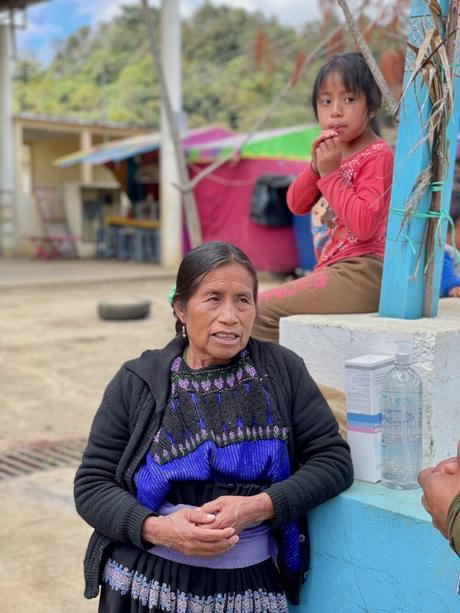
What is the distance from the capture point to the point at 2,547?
3.54 metres

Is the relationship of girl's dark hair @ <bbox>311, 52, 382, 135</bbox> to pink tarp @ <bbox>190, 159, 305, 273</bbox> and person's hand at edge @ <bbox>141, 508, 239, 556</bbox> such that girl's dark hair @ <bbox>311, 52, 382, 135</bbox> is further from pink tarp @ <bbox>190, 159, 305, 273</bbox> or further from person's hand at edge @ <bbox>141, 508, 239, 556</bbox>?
pink tarp @ <bbox>190, 159, 305, 273</bbox>

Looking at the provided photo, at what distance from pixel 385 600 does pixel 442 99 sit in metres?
1.38

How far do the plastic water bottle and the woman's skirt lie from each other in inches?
18.9

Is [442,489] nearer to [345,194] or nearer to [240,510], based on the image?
[240,510]

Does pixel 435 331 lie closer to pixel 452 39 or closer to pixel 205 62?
pixel 452 39

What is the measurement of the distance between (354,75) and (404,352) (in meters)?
0.91

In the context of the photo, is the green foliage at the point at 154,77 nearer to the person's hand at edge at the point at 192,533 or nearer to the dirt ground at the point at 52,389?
the dirt ground at the point at 52,389

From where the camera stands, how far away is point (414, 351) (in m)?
2.24

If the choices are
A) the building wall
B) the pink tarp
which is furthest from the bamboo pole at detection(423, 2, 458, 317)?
the building wall

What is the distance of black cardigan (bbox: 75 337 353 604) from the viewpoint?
195 centimetres

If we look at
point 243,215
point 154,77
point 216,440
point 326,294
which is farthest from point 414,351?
point 154,77

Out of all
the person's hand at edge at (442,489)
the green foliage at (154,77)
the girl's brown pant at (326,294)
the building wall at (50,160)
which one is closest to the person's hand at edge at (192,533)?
the person's hand at edge at (442,489)

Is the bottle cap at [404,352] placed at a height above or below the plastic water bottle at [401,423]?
above

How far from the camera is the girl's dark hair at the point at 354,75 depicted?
252 cm
